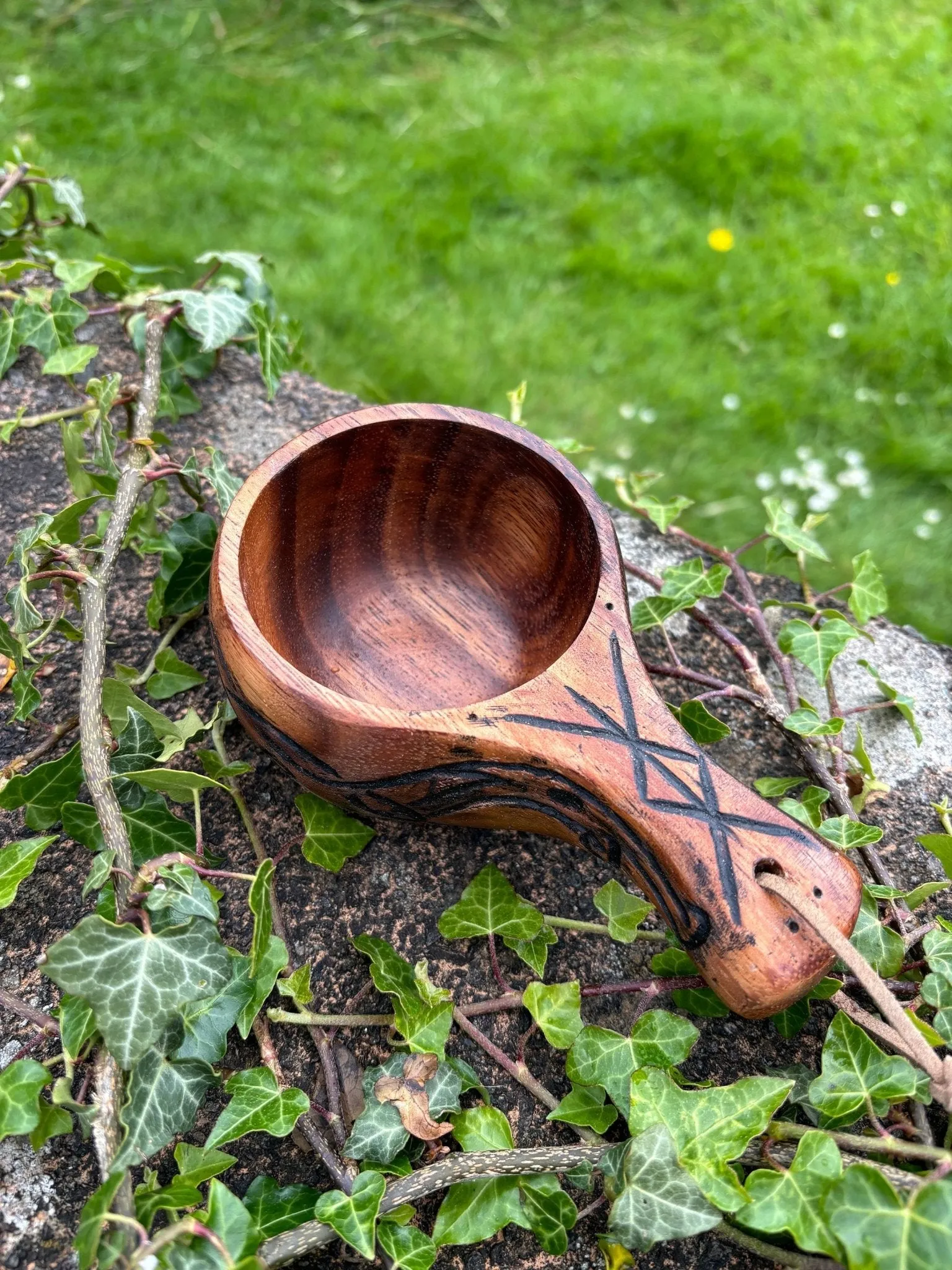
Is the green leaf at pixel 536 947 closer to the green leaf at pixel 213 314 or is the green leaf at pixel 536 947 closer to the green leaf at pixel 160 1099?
the green leaf at pixel 160 1099

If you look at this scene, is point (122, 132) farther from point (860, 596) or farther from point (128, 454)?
point (860, 596)

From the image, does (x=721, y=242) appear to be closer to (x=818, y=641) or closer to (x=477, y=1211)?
(x=818, y=641)

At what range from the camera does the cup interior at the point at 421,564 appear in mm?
921

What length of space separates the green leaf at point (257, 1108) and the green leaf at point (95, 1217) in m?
0.09

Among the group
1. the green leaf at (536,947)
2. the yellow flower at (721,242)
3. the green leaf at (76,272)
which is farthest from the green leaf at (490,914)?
the yellow flower at (721,242)

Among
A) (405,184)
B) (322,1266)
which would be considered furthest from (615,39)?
(322,1266)

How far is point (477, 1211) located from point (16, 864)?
0.42 metres

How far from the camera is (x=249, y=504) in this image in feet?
2.77

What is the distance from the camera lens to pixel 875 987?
688 millimetres

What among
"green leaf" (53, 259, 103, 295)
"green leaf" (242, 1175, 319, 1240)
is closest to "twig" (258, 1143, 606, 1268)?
"green leaf" (242, 1175, 319, 1240)

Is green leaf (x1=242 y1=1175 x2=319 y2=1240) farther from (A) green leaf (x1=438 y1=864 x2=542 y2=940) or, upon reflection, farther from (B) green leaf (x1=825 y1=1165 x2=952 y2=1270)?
(B) green leaf (x1=825 y1=1165 x2=952 y2=1270)

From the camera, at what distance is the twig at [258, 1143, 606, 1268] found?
669 mm

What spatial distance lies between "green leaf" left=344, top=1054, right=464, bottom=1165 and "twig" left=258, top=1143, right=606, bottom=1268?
0.08 feet

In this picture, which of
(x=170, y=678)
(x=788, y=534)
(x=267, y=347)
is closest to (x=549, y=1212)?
(x=170, y=678)
